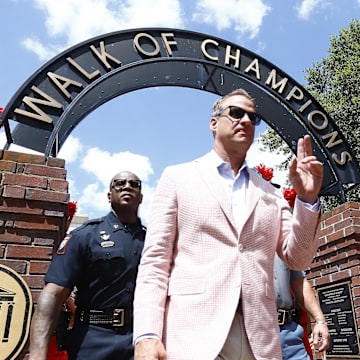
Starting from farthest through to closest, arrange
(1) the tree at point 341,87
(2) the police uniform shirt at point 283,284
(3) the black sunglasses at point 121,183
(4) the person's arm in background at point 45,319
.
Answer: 1. (1) the tree at point 341,87
2. (3) the black sunglasses at point 121,183
3. (2) the police uniform shirt at point 283,284
4. (4) the person's arm in background at point 45,319

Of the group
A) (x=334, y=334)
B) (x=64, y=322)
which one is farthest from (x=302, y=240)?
(x=334, y=334)

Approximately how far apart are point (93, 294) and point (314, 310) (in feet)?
4.61

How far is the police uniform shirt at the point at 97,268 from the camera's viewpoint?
2.52 metres

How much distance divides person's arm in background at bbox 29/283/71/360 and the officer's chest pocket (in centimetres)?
26

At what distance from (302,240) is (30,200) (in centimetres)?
218

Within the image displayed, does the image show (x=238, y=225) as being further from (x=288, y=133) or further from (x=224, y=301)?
(x=288, y=133)

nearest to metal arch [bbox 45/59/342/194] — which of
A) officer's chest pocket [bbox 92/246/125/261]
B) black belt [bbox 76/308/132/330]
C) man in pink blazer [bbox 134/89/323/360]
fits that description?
officer's chest pocket [bbox 92/246/125/261]

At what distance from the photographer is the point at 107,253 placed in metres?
2.62

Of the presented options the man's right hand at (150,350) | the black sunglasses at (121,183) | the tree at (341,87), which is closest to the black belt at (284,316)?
the black sunglasses at (121,183)

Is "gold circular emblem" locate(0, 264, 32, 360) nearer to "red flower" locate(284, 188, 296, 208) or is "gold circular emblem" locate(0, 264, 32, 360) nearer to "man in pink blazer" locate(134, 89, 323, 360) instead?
"man in pink blazer" locate(134, 89, 323, 360)

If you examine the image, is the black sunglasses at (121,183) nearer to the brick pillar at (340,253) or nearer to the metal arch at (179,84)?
the metal arch at (179,84)

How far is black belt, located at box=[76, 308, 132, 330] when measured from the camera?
2463 mm

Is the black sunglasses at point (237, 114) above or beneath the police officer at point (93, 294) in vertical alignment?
above

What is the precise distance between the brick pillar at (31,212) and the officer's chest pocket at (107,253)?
22.1 inches
